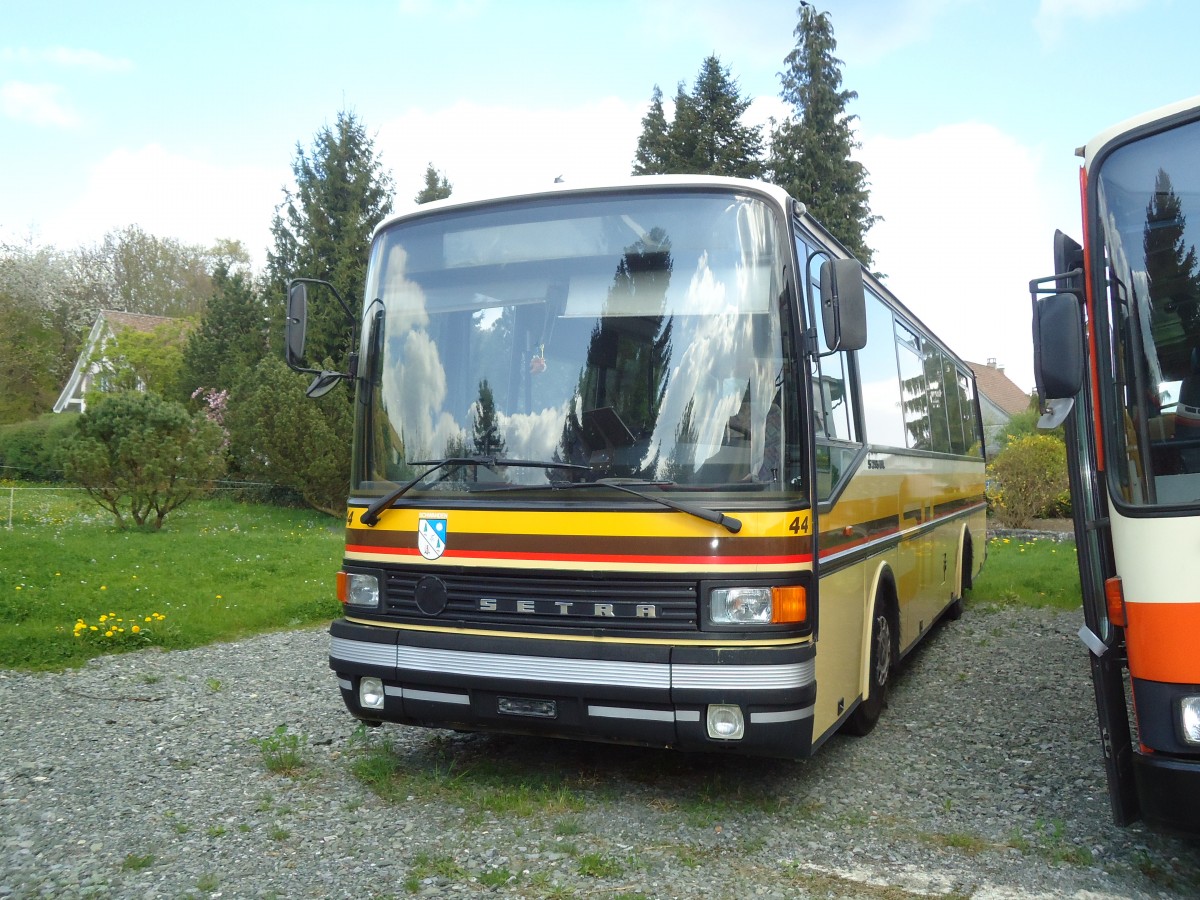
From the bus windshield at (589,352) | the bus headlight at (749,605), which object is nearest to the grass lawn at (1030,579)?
the bus headlight at (749,605)

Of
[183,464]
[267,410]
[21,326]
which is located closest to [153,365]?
[21,326]

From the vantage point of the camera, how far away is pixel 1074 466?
4.46 meters

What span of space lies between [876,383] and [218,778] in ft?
15.0

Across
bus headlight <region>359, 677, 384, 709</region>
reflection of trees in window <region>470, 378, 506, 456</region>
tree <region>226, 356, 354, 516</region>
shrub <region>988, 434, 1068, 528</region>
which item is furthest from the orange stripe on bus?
tree <region>226, 356, 354, 516</region>

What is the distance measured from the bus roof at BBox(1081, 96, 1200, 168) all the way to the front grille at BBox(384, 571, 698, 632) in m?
2.33

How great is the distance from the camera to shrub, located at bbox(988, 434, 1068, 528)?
22.3m

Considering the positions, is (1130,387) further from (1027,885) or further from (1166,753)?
(1027,885)

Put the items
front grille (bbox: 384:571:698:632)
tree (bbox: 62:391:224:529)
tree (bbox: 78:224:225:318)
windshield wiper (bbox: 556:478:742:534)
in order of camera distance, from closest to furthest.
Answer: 1. windshield wiper (bbox: 556:478:742:534)
2. front grille (bbox: 384:571:698:632)
3. tree (bbox: 62:391:224:529)
4. tree (bbox: 78:224:225:318)

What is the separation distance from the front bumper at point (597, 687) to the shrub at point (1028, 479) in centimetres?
1946

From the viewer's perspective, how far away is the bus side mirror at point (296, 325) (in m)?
5.70

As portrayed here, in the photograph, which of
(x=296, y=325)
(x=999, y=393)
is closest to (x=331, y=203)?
(x=296, y=325)

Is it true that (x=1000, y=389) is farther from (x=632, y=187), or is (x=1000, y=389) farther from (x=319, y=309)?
(x=632, y=187)

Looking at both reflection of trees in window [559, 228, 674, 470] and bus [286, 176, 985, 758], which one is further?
reflection of trees in window [559, 228, 674, 470]

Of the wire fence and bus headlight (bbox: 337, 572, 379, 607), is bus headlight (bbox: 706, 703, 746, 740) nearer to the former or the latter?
bus headlight (bbox: 337, 572, 379, 607)
